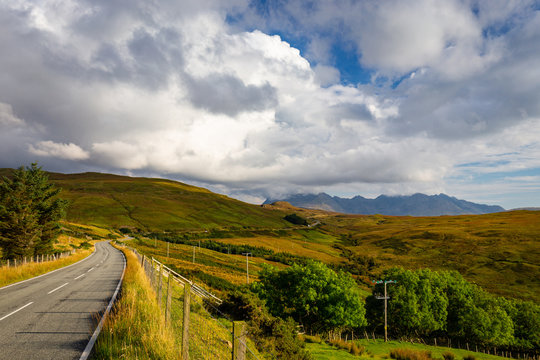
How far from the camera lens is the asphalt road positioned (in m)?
8.38

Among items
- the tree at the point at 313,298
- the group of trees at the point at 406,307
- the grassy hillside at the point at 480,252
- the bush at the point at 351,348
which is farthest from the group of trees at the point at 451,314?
the grassy hillside at the point at 480,252

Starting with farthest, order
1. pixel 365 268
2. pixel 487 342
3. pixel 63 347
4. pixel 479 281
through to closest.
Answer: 1. pixel 365 268
2. pixel 479 281
3. pixel 487 342
4. pixel 63 347

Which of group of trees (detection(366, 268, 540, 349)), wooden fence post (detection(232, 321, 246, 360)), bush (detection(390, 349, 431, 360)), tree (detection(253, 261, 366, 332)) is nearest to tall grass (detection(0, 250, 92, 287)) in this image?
wooden fence post (detection(232, 321, 246, 360))

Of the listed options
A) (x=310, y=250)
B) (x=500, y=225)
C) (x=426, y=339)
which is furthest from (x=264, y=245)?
(x=500, y=225)

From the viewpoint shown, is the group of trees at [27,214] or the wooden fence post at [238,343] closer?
the wooden fence post at [238,343]

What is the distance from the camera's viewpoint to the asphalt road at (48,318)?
8375 millimetres

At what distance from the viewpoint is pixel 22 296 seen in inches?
618

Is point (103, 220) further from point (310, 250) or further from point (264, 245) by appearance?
point (310, 250)

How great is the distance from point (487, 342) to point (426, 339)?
1182cm

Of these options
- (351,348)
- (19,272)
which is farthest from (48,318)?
(351,348)

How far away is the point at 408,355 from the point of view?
4344 centimetres

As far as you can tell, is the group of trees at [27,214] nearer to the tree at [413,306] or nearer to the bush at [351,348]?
the bush at [351,348]

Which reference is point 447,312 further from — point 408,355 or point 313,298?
point 313,298

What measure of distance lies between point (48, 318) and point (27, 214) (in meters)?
49.2
